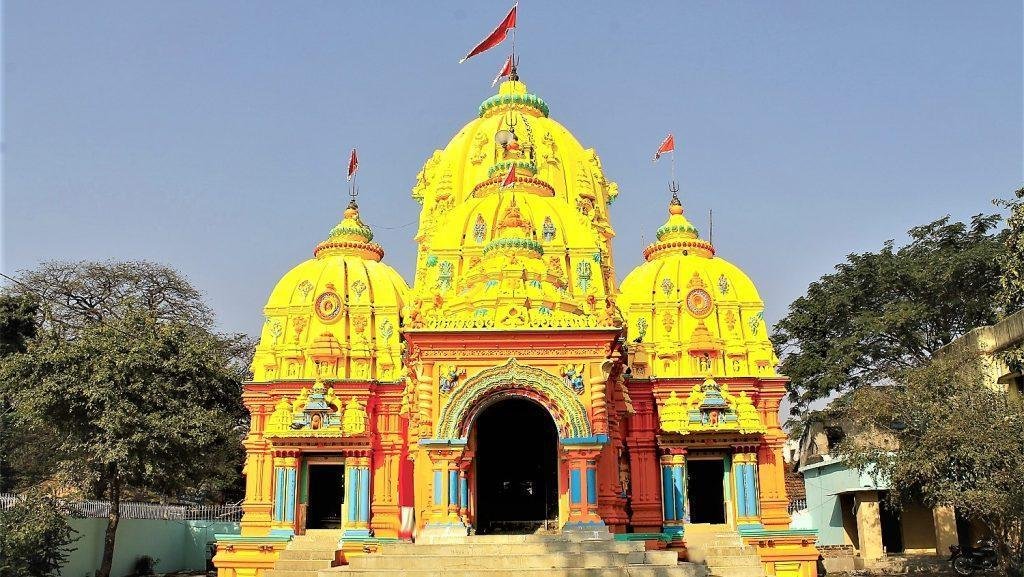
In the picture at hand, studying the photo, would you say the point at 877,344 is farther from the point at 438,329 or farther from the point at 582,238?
the point at 438,329

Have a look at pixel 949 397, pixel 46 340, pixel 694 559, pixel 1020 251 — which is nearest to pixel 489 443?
pixel 694 559

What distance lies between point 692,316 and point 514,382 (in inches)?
318

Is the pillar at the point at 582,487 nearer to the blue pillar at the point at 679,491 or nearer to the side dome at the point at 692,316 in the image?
the blue pillar at the point at 679,491

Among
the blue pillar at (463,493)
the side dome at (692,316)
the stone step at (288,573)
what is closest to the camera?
the blue pillar at (463,493)

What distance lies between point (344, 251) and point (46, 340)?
28.9ft

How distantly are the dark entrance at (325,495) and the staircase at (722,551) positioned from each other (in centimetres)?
869

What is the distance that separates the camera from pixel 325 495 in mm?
22328

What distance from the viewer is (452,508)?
1648 centimetres

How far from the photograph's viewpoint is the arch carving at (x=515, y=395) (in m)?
16.8

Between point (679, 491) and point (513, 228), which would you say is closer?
point (513, 228)

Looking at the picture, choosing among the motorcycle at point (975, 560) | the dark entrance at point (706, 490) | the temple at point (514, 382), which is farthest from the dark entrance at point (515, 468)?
the motorcycle at point (975, 560)

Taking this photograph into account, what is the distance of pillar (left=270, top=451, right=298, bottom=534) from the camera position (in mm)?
21094

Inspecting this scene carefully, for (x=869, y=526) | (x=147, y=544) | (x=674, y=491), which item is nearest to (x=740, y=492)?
(x=674, y=491)

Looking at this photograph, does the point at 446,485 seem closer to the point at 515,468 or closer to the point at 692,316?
the point at 515,468
